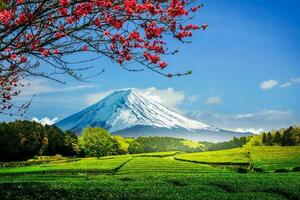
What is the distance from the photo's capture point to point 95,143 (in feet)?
362

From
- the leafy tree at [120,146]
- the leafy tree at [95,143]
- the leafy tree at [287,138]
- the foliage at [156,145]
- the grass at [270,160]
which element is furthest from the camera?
the foliage at [156,145]

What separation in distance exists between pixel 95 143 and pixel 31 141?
61.5 feet

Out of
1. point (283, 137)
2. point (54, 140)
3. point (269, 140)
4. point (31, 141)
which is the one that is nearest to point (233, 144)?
point (269, 140)

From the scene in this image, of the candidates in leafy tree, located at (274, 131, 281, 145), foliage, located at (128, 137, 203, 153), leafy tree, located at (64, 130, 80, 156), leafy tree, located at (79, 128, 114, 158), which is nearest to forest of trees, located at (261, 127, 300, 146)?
leafy tree, located at (274, 131, 281, 145)

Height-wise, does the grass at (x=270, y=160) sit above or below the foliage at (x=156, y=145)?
below

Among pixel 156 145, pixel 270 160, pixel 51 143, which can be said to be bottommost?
pixel 270 160

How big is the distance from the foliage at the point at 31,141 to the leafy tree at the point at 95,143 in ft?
8.87

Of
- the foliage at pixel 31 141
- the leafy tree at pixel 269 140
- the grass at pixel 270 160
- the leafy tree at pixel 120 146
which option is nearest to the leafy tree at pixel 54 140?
the foliage at pixel 31 141

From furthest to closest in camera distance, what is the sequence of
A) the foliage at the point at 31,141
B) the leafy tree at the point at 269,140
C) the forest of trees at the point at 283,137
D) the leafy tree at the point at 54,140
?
the leafy tree at the point at 54,140 < the leafy tree at the point at 269,140 < the foliage at the point at 31,141 < the forest of trees at the point at 283,137

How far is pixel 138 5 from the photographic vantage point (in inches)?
452

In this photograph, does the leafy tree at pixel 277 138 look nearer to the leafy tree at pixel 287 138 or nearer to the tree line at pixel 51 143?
the leafy tree at pixel 287 138

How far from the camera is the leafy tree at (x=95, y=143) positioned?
110 metres

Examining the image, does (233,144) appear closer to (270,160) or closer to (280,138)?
(280,138)

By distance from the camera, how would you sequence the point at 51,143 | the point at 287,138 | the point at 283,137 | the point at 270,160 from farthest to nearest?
the point at 51,143, the point at 283,137, the point at 287,138, the point at 270,160
